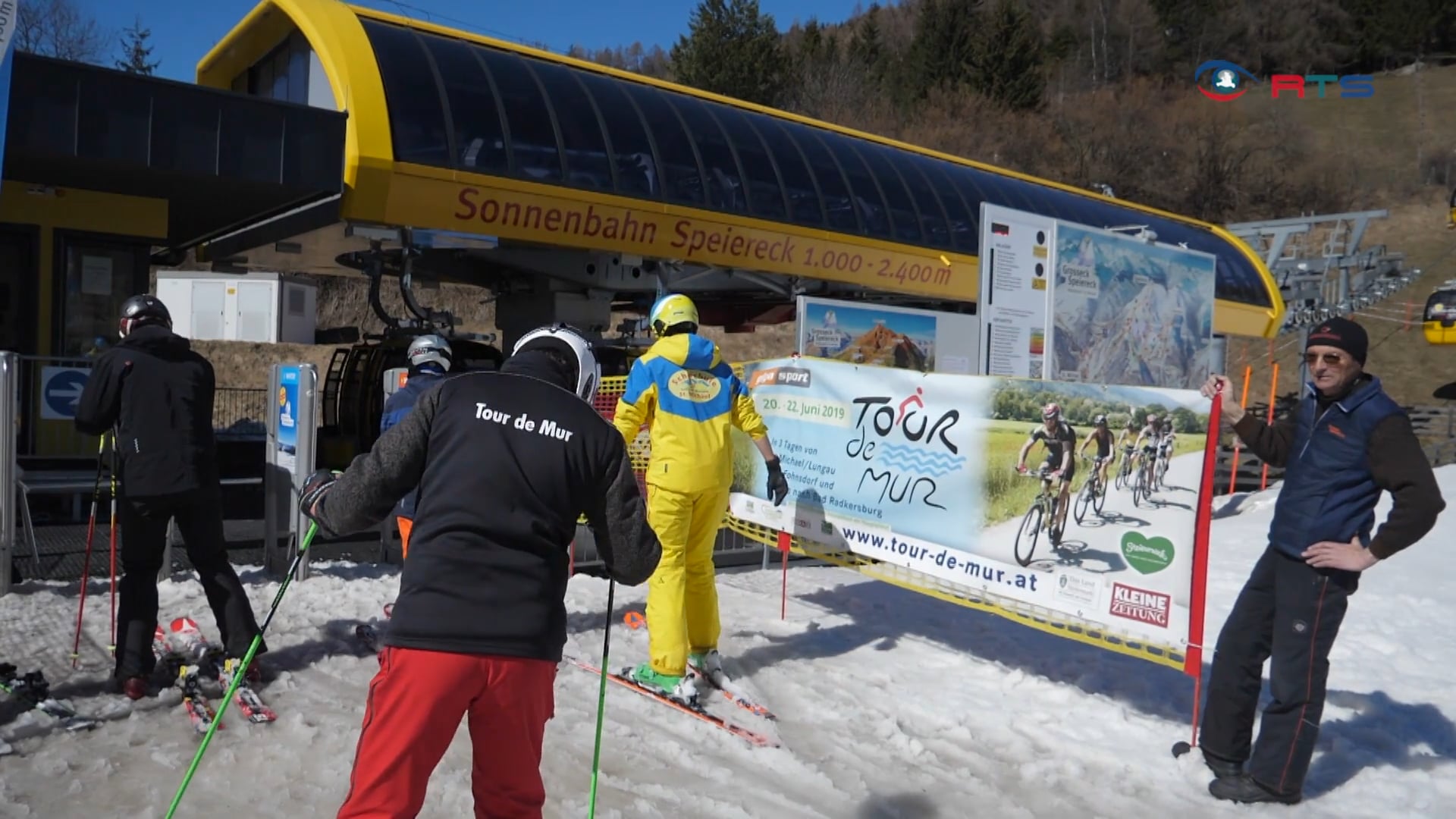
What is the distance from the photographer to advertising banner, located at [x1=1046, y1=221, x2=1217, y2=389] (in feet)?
22.6

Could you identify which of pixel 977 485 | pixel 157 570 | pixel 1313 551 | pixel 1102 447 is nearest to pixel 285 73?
pixel 157 570

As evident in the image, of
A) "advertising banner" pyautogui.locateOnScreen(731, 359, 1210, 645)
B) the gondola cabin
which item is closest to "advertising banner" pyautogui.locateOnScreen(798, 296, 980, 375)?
"advertising banner" pyautogui.locateOnScreen(731, 359, 1210, 645)

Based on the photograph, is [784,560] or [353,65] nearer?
[784,560]

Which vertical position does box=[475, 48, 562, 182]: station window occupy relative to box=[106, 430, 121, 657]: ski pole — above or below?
above

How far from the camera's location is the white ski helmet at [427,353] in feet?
17.6

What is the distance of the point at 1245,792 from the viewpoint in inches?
167

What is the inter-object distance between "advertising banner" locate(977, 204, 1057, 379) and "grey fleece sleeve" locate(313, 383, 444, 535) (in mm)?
4301

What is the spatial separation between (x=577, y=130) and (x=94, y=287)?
18.2 feet

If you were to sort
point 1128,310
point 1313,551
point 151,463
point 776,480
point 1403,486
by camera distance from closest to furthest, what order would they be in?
point 1403,486
point 1313,551
point 151,463
point 776,480
point 1128,310

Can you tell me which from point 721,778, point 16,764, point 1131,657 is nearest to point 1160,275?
point 1131,657

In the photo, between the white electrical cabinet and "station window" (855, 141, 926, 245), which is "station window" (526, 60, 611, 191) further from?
the white electrical cabinet

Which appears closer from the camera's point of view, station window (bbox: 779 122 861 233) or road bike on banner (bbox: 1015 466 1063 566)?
road bike on banner (bbox: 1015 466 1063 566)

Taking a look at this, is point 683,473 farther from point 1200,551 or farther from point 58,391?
point 58,391

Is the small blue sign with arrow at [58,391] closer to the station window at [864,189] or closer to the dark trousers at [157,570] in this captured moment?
the dark trousers at [157,570]
